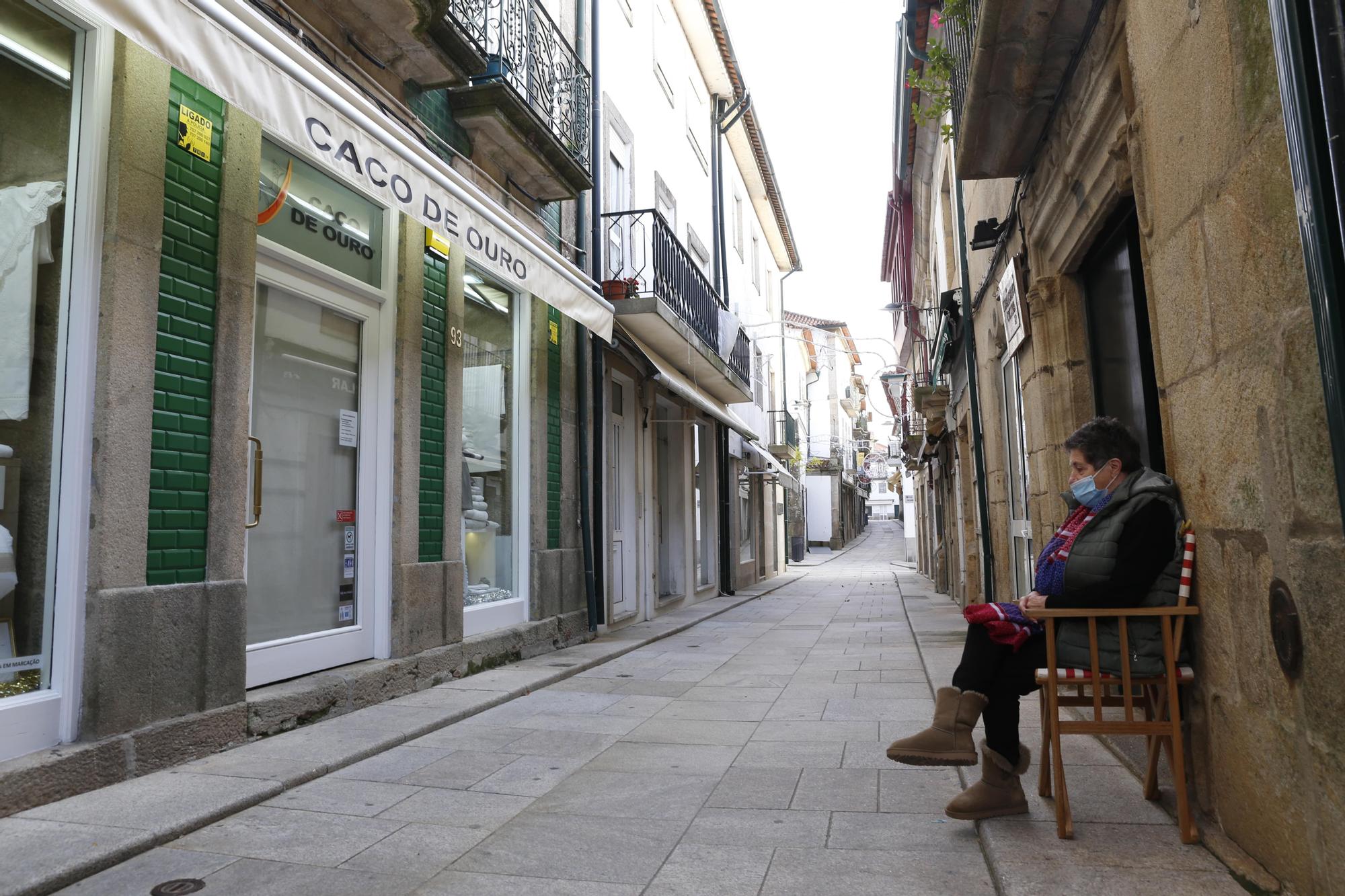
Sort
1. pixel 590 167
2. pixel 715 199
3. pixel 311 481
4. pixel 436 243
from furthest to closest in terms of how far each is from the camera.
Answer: pixel 715 199, pixel 590 167, pixel 436 243, pixel 311 481

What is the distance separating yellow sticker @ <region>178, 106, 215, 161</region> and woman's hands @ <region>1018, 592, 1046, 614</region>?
14.3 feet

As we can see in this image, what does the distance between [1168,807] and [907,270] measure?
64.6ft

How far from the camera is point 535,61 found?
834 centimetres

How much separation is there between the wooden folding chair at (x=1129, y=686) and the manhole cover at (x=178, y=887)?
8.95 ft

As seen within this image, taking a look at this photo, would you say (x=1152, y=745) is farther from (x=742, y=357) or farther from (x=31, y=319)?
(x=742, y=357)

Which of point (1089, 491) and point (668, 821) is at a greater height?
point (1089, 491)

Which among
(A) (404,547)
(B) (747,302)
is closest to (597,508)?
(A) (404,547)

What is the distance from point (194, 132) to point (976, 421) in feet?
24.5

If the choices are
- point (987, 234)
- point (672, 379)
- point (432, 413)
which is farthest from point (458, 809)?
point (672, 379)

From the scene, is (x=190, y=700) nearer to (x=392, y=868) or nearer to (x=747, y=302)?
(x=392, y=868)

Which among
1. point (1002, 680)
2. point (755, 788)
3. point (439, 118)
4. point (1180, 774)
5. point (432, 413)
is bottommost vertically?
point (755, 788)

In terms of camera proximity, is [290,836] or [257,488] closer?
[290,836]

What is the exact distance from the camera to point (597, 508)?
988 cm

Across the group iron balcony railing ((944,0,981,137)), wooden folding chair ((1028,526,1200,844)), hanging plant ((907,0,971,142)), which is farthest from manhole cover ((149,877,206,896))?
hanging plant ((907,0,971,142))
